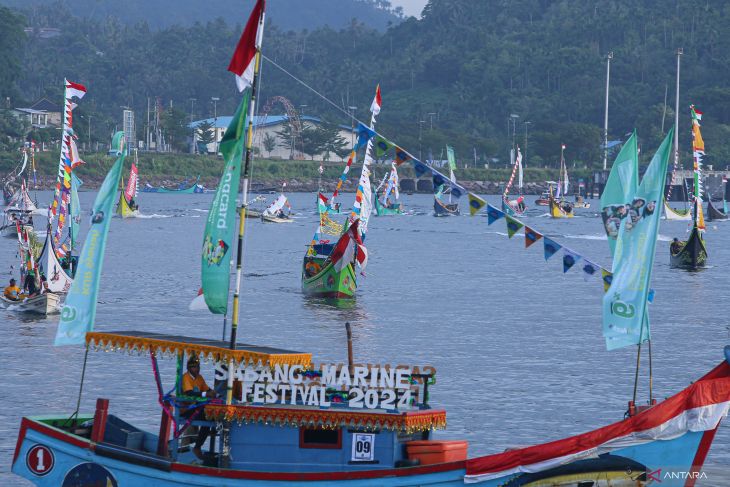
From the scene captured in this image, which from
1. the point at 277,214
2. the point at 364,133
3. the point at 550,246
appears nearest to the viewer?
the point at 550,246

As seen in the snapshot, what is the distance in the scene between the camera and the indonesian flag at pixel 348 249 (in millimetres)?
64812

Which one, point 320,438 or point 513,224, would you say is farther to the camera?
point 513,224

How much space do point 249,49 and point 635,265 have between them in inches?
371

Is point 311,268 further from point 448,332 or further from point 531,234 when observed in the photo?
point 531,234

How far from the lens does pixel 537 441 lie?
36.0m

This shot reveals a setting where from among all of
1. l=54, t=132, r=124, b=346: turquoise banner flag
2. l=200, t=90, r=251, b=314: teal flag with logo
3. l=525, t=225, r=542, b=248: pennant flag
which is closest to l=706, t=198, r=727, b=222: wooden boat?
l=525, t=225, r=542, b=248: pennant flag

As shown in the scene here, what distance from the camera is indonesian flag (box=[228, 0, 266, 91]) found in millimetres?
24234

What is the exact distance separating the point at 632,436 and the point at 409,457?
14.2 feet

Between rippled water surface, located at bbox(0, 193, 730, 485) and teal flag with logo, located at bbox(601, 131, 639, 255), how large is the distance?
919cm

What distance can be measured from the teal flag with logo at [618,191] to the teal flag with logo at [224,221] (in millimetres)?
8604

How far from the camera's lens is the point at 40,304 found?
190ft

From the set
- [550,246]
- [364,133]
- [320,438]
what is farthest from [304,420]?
[364,133]

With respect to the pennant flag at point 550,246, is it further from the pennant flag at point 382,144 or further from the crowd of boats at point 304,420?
the pennant flag at point 382,144

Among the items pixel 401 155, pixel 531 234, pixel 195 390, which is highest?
pixel 401 155
